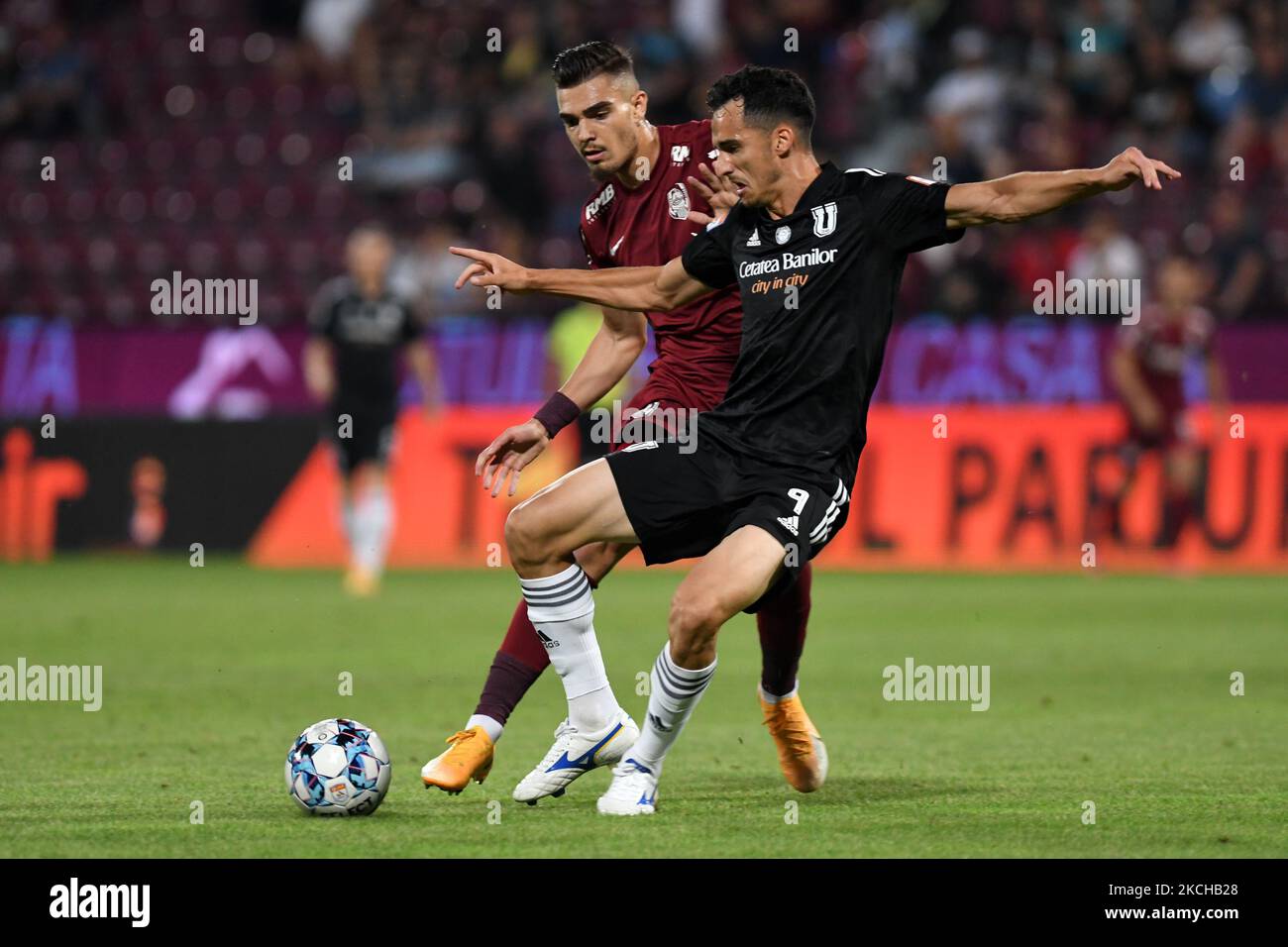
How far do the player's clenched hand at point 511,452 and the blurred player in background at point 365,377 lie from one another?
28.0 ft

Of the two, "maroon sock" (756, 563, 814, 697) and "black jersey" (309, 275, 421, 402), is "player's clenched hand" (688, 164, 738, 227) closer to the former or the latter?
"maroon sock" (756, 563, 814, 697)

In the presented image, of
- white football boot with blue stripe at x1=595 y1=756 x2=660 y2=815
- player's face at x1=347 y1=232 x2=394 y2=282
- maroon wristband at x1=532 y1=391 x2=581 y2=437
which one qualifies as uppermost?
player's face at x1=347 y1=232 x2=394 y2=282

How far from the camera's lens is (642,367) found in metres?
17.3

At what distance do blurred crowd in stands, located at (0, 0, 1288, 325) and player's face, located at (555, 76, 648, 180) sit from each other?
10.2m

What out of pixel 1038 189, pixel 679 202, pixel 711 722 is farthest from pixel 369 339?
pixel 1038 189

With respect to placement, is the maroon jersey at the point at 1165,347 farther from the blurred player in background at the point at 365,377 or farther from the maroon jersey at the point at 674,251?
the maroon jersey at the point at 674,251

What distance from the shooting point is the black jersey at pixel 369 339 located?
15406 millimetres

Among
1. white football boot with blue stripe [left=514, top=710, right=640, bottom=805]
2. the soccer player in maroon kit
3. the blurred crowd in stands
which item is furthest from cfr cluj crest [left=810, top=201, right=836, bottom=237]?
the blurred crowd in stands

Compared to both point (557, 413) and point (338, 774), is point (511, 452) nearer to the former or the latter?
point (557, 413)

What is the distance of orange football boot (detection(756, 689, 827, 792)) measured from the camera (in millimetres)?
6891

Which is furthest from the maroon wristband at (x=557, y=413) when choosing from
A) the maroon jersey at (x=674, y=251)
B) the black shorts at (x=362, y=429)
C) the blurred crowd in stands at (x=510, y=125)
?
the blurred crowd in stands at (x=510, y=125)
